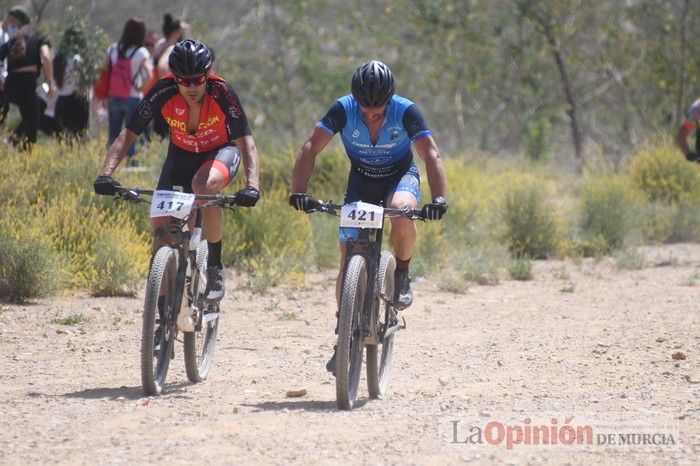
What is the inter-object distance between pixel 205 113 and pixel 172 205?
2.75 ft

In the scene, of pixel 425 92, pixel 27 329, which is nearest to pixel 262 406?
pixel 27 329

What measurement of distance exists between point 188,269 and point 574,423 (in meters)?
2.27

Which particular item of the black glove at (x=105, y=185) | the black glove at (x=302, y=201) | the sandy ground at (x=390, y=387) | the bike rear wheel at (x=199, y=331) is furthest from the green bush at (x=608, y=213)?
the black glove at (x=105, y=185)

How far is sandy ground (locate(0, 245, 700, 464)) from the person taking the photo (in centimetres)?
537

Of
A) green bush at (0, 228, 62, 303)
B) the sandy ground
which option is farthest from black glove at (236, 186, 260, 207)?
green bush at (0, 228, 62, 303)

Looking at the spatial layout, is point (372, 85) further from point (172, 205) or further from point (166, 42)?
point (166, 42)

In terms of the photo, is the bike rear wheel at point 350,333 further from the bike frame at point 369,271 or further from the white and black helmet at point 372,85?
the white and black helmet at point 372,85

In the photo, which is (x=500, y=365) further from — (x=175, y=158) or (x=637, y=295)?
(x=637, y=295)

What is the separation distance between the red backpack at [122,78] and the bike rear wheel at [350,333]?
6522mm

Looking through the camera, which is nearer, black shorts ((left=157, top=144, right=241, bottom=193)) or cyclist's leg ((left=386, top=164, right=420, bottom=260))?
cyclist's leg ((left=386, top=164, right=420, bottom=260))

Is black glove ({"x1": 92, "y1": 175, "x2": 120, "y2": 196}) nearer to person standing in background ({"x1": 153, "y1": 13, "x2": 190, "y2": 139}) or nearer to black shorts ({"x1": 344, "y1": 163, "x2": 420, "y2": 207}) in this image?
black shorts ({"x1": 344, "y1": 163, "x2": 420, "y2": 207})

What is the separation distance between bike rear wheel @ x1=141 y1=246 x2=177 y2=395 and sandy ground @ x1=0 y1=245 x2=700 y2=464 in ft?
0.43

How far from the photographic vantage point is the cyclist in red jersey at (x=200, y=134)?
6773mm

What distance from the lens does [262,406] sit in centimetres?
630
